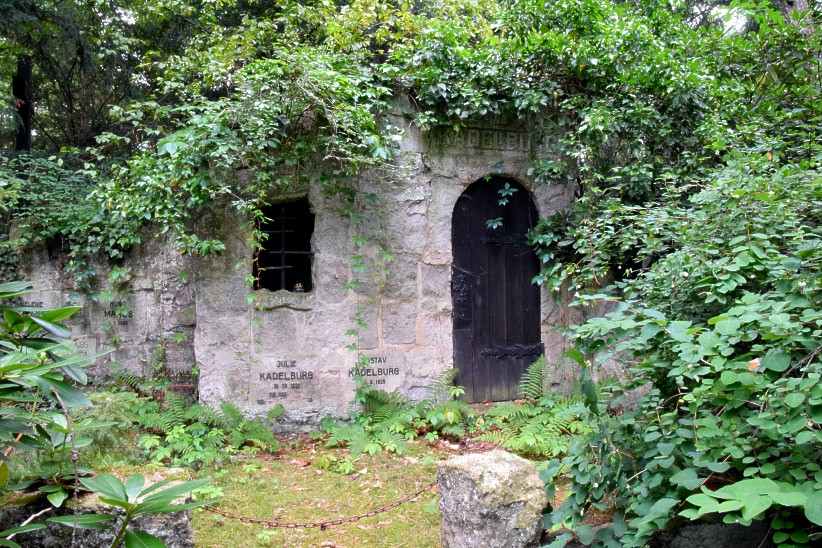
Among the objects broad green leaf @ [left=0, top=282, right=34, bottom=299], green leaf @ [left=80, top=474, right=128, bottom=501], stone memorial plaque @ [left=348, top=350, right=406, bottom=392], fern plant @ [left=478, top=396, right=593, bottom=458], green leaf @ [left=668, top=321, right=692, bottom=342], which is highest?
broad green leaf @ [left=0, top=282, right=34, bottom=299]

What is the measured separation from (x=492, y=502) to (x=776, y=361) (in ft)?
4.39

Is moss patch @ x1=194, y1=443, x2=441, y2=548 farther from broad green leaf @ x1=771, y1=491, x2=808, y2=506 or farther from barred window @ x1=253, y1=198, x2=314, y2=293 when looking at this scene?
broad green leaf @ x1=771, y1=491, x2=808, y2=506

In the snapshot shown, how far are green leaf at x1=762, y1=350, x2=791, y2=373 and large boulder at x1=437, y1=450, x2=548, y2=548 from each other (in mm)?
1181

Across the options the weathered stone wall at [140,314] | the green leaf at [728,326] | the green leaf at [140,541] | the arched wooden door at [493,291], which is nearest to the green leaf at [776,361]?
the green leaf at [728,326]

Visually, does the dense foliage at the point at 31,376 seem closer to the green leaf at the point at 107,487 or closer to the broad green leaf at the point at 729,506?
the green leaf at the point at 107,487

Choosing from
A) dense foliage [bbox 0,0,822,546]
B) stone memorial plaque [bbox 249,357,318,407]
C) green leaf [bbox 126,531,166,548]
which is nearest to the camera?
green leaf [bbox 126,531,166,548]

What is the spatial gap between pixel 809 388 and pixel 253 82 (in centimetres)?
456

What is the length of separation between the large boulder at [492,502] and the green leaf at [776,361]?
1181mm

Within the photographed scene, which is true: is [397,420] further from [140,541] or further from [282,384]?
[140,541]

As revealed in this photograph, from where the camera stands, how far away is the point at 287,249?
5.73 m

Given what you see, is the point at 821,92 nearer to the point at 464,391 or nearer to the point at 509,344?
the point at 509,344

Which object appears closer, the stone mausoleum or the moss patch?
the moss patch

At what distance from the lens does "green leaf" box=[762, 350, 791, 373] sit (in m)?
1.86

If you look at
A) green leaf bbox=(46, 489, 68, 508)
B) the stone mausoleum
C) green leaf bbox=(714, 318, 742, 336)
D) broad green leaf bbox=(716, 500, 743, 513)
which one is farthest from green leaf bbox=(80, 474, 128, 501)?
the stone mausoleum
